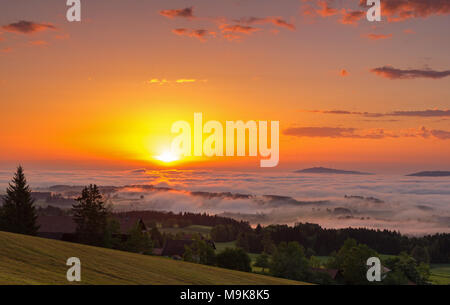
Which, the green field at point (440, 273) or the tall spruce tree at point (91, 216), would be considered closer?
the tall spruce tree at point (91, 216)

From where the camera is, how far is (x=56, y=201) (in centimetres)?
19662

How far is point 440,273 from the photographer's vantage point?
144m

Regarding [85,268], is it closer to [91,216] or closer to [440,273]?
[91,216]

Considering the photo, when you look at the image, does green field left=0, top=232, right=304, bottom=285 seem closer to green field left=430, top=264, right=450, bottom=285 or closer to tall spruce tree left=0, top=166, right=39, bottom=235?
tall spruce tree left=0, top=166, right=39, bottom=235

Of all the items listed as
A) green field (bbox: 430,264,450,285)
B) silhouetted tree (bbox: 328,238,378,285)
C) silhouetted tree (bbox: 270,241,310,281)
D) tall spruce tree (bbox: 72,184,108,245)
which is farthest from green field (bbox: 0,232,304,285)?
green field (bbox: 430,264,450,285)

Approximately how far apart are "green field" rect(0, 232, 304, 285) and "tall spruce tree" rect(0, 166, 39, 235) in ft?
84.9

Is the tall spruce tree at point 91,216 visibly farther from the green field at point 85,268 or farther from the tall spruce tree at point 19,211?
the green field at point 85,268

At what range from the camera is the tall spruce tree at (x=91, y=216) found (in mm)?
76750

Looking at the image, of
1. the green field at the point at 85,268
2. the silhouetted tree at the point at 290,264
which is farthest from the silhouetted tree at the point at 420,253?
the green field at the point at 85,268

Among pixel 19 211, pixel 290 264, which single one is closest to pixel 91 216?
pixel 19 211

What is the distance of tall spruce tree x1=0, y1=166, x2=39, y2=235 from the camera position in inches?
3011

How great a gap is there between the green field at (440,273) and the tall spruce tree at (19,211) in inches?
3991
